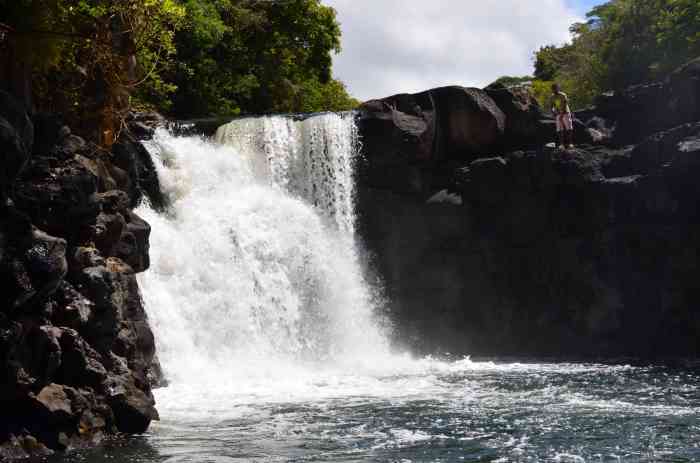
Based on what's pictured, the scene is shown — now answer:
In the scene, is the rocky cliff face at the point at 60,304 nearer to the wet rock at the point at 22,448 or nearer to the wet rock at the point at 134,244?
the wet rock at the point at 22,448

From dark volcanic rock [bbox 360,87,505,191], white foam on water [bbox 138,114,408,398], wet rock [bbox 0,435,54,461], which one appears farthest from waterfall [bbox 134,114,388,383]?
wet rock [bbox 0,435,54,461]

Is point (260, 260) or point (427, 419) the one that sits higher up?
point (260, 260)

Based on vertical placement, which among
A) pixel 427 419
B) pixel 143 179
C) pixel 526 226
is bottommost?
pixel 427 419

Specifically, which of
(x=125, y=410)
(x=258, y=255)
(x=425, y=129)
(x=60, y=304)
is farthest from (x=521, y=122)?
(x=60, y=304)

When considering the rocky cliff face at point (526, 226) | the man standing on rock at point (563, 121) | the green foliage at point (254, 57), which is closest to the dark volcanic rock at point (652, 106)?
the rocky cliff face at point (526, 226)

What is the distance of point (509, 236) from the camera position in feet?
83.9

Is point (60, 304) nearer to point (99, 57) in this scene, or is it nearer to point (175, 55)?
point (99, 57)

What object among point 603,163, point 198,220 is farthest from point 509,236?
point 198,220

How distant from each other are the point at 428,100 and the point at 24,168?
15.0 metres

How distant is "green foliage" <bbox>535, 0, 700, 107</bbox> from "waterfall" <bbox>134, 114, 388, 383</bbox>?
1367 cm

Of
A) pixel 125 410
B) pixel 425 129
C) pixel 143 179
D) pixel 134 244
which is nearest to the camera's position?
pixel 125 410

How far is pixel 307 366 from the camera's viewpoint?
21562mm

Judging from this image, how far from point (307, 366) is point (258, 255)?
3.02 meters

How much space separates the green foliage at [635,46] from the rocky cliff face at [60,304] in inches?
929
